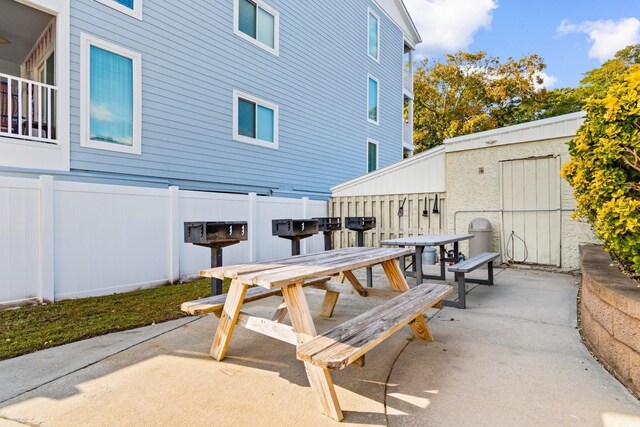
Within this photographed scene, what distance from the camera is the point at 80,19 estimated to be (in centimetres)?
581

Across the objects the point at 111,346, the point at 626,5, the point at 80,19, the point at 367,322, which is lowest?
the point at 111,346

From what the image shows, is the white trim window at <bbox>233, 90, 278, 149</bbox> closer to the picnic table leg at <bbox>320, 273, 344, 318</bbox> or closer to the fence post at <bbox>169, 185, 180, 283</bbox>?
the fence post at <bbox>169, 185, 180, 283</bbox>

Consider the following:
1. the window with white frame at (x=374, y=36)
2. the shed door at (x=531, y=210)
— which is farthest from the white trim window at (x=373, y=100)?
the shed door at (x=531, y=210)

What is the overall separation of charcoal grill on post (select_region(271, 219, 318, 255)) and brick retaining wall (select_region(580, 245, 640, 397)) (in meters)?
2.98

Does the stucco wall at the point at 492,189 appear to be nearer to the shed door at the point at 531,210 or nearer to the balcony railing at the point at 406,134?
the shed door at the point at 531,210

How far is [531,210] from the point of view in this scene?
6.98 metres

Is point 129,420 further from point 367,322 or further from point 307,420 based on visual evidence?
point 367,322

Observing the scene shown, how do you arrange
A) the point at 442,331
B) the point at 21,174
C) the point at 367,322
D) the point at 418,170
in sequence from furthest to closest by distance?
the point at 418,170, the point at 21,174, the point at 442,331, the point at 367,322

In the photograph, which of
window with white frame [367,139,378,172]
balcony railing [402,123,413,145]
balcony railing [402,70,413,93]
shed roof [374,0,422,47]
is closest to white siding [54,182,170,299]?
window with white frame [367,139,378,172]

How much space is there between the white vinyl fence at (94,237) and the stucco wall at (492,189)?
16.0 feet

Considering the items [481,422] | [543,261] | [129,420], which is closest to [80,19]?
[129,420]

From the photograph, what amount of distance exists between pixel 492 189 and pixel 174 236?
6529 millimetres

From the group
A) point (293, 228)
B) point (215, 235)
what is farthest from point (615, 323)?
point (215, 235)

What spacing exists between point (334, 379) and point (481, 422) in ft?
3.20
